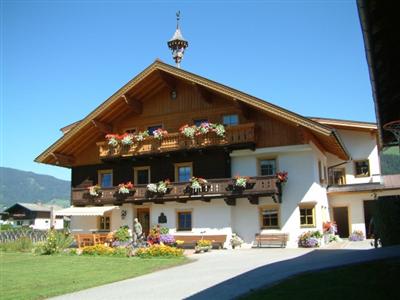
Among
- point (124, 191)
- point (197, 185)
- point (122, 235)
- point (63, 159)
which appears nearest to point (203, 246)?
point (197, 185)

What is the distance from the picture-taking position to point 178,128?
28344 mm

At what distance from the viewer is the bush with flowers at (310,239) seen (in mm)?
23906

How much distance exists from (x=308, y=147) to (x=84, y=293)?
15823 millimetres

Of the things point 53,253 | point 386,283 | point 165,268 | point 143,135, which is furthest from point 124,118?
point 386,283

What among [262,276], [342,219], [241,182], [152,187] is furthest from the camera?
[342,219]

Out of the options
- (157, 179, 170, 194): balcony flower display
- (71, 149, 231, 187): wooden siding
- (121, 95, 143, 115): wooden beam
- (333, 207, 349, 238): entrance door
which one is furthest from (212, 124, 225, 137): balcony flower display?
(333, 207, 349, 238): entrance door

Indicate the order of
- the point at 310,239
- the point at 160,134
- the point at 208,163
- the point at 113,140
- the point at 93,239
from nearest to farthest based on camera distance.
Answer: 1. the point at 310,239
2. the point at 93,239
3. the point at 208,163
4. the point at 160,134
5. the point at 113,140

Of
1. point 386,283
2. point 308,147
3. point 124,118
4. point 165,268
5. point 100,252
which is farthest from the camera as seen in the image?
point 124,118

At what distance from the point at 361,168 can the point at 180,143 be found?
1303 centimetres

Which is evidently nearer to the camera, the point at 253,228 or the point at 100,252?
the point at 100,252

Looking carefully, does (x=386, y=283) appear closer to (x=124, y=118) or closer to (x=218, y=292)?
(x=218, y=292)

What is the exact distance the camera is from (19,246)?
26219 mm

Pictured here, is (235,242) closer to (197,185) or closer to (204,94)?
(197,185)

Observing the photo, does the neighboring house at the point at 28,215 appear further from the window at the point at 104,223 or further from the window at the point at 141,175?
the window at the point at 141,175
